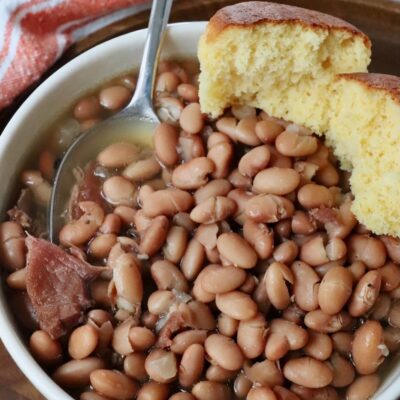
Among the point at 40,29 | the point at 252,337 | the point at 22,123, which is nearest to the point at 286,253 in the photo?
the point at 252,337

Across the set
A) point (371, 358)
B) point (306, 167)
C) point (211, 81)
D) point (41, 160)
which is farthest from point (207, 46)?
point (371, 358)

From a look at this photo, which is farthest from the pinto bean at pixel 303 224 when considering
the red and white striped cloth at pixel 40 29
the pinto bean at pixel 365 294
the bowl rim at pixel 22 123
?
the red and white striped cloth at pixel 40 29

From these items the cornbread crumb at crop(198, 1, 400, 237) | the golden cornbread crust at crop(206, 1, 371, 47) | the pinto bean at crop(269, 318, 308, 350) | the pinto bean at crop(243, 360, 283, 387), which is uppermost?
the golden cornbread crust at crop(206, 1, 371, 47)

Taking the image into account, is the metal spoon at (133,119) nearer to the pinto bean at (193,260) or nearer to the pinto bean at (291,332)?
the pinto bean at (193,260)

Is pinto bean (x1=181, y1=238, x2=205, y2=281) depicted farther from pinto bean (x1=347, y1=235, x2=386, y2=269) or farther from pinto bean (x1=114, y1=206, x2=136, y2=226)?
pinto bean (x1=347, y1=235, x2=386, y2=269)

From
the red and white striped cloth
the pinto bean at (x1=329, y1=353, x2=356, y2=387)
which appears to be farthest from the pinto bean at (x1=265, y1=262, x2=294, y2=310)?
the red and white striped cloth

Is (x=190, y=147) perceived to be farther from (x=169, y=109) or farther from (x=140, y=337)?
(x=140, y=337)
